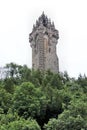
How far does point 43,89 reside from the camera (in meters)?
54.9

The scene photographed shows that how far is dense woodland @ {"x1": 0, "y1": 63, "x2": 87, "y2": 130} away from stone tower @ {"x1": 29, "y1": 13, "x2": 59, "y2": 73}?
98.9 ft

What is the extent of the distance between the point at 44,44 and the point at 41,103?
53977 mm

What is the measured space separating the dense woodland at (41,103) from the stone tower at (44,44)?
3015 centimetres

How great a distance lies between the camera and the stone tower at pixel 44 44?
100438mm

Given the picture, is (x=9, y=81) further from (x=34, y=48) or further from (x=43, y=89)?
(x=34, y=48)

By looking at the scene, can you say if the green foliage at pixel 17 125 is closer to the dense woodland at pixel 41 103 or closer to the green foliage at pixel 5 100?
the dense woodland at pixel 41 103

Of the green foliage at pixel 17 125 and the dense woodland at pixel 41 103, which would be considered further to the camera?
the dense woodland at pixel 41 103

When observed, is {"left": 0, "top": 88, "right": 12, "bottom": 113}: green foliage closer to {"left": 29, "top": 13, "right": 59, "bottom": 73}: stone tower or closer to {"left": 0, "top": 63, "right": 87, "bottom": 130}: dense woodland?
{"left": 0, "top": 63, "right": 87, "bottom": 130}: dense woodland

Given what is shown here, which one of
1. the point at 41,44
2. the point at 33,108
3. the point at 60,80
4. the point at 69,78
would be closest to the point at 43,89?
the point at 33,108

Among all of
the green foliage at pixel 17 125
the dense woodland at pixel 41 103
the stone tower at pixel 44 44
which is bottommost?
the green foliage at pixel 17 125

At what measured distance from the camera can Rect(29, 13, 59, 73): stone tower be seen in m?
100

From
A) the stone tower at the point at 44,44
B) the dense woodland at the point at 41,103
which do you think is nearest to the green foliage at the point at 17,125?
the dense woodland at the point at 41,103

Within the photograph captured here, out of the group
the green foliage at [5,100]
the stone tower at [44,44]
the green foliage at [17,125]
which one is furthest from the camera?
the stone tower at [44,44]

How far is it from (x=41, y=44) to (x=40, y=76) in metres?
35.4
